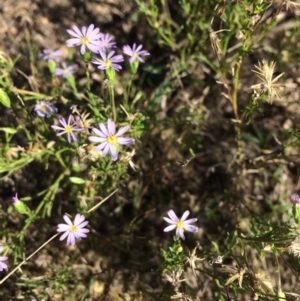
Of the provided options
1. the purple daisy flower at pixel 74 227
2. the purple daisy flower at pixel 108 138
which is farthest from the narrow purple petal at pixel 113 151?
the purple daisy flower at pixel 74 227

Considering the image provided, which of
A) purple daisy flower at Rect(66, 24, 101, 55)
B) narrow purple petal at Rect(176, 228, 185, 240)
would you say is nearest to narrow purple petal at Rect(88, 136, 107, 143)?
purple daisy flower at Rect(66, 24, 101, 55)

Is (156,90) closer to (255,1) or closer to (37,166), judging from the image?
(37,166)

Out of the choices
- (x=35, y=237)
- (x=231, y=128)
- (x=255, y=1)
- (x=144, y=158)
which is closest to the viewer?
(x=255, y=1)

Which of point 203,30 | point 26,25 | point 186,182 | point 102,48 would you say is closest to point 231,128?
point 186,182

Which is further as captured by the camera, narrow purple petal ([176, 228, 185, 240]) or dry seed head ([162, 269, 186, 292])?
narrow purple petal ([176, 228, 185, 240])

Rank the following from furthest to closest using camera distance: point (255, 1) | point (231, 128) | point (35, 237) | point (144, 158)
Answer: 1. point (231, 128)
2. point (144, 158)
3. point (35, 237)
4. point (255, 1)

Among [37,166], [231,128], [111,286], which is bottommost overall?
[111,286]

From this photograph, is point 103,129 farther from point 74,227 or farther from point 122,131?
point 74,227

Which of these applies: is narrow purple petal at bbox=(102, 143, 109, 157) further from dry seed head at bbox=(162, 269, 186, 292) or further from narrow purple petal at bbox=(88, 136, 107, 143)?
dry seed head at bbox=(162, 269, 186, 292)

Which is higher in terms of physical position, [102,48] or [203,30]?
[203,30]

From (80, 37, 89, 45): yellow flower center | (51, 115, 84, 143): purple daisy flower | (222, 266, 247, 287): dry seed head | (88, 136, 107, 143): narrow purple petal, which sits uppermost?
(80, 37, 89, 45): yellow flower center

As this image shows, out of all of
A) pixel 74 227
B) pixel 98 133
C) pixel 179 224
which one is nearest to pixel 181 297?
pixel 179 224
